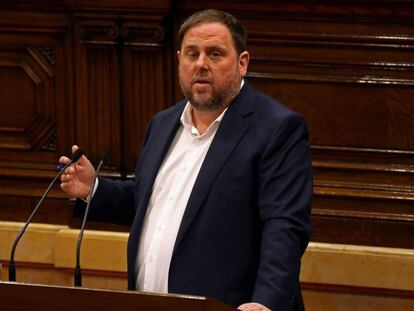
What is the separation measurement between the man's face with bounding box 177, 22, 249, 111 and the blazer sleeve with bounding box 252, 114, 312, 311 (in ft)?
0.50

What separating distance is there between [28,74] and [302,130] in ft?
4.33

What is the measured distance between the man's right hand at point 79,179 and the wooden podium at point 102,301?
0.51m

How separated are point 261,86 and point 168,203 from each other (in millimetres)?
920

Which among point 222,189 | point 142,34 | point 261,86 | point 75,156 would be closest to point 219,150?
point 222,189

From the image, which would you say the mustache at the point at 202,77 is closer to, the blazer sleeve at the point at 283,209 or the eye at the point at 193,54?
the eye at the point at 193,54

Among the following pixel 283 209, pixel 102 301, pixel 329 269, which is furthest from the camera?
pixel 329 269

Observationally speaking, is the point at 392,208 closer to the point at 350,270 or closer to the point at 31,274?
the point at 350,270

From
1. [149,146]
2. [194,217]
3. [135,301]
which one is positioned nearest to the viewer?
[135,301]

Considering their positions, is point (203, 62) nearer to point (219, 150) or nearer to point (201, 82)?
point (201, 82)

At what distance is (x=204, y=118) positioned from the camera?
2564mm

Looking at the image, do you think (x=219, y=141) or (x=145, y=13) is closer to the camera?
(x=219, y=141)

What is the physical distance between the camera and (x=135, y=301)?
2039mm

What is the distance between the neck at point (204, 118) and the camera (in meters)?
2.55

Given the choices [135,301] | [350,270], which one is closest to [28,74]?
[350,270]
